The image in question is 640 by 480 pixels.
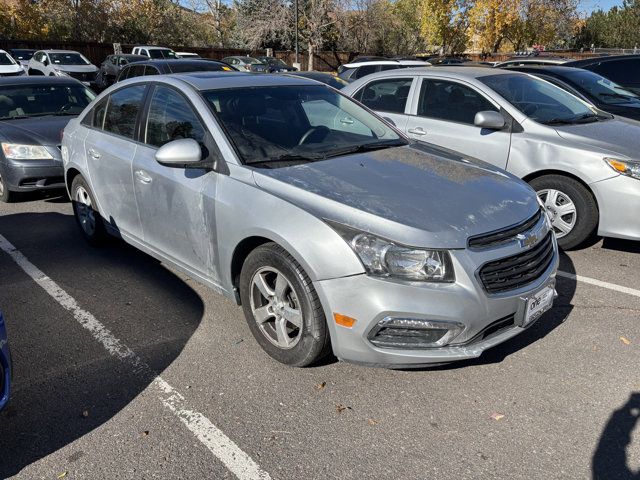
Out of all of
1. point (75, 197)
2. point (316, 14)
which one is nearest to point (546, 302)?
point (75, 197)

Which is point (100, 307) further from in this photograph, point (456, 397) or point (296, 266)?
point (456, 397)

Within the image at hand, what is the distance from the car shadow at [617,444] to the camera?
2438 mm

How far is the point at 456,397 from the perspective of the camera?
118 inches

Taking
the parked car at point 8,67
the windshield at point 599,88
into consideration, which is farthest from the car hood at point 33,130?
the parked car at point 8,67

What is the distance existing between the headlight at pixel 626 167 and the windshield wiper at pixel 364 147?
1.98 meters

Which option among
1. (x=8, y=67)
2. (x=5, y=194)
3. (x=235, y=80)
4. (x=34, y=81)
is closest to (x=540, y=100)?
(x=235, y=80)

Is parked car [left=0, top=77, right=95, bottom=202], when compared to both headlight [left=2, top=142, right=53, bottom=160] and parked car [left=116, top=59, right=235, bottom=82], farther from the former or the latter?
parked car [left=116, top=59, right=235, bottom=82]

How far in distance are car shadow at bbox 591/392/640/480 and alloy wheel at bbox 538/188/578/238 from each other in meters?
2.34

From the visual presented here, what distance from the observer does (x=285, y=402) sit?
2980 millimetres

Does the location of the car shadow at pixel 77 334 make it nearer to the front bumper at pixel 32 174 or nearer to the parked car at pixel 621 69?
the front bumper at pixel 32 174

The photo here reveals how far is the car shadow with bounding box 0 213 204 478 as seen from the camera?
112 inches

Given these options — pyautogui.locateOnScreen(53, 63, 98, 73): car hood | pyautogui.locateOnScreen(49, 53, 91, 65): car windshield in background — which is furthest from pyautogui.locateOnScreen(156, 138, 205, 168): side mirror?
pyautogui.locateOnScreen(49, 53, 91, 65): car windshield in background

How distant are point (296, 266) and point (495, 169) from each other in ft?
5.56

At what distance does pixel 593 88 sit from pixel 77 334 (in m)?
7.19
